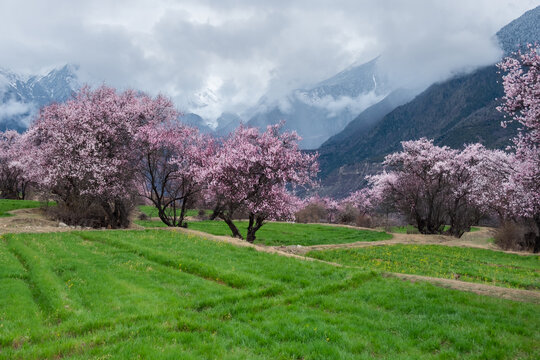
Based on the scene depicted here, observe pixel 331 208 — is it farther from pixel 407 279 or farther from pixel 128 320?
pixel 128 320

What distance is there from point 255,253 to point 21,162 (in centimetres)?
5051

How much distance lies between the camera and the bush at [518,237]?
38.2 metres

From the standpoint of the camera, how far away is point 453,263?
976 inches

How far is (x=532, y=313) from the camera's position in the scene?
11.1m

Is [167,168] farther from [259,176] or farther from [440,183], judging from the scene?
[440,183]

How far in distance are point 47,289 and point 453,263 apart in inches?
936

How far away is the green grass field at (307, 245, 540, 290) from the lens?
1948cm

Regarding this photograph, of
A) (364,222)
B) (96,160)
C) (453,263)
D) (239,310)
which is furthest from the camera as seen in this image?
(364,222)

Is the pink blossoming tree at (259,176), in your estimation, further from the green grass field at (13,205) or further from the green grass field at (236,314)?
the green grass field at (13,205)

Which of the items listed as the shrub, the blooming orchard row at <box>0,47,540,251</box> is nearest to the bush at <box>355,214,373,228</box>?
the shrub

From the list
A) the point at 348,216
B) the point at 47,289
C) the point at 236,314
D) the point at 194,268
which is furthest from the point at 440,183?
the point at 47,289

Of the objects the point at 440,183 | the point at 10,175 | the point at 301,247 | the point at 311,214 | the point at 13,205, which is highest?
the point at 10,175

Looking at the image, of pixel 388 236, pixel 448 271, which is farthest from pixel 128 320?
pixel 388 236

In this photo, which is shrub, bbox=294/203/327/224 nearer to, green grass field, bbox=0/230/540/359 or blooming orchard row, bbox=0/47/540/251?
blooming orchard row, bbox=0/47/540/251
